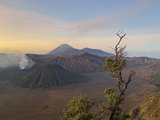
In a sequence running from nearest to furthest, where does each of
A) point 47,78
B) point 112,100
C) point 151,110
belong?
point 112,100 < point 151,110 < point 47,78

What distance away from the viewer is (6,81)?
432ft

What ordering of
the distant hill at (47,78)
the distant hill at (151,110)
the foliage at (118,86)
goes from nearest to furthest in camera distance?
the foliage at (118,86), the distant hill at (151,110), the distant hill at (47,78)

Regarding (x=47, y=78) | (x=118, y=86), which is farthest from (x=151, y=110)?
(x=47, y=78)

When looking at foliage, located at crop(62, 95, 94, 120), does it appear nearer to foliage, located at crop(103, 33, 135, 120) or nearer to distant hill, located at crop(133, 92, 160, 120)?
foliage, located at crop(103, 33, 135, 120)

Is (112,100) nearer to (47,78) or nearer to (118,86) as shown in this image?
(118,86)

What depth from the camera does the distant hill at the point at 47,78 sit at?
12594cm

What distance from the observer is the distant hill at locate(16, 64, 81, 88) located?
413 feet

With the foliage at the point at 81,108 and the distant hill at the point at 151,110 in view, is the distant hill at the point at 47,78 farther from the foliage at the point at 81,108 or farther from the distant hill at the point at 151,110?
the foliage at the point at 81,108

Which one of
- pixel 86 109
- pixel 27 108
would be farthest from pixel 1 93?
pixel 86 109

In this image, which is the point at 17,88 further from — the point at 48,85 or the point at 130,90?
the point at 130,90

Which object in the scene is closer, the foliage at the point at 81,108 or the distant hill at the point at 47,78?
the foliage at the point at 81,108

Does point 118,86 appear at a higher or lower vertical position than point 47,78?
higher

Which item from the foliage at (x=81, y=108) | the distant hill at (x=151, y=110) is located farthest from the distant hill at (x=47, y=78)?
the foliage at (x=81, y=108)

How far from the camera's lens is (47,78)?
13162 centimetres
